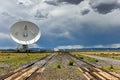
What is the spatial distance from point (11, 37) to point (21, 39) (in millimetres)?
5902

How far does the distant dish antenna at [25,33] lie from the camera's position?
4786 inches

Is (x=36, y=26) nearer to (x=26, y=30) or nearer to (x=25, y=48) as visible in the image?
(x=26, y=30)

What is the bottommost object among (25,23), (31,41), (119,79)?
(119,79)

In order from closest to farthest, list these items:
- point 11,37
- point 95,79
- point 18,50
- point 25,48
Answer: point 95,79 < point 11,37 < point 25,48 < point 18,50

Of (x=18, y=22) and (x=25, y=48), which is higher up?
(x=18, y=22)

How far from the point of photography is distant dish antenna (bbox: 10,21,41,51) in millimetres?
121562

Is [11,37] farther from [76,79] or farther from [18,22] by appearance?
[76,79]

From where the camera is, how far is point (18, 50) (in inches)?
5448

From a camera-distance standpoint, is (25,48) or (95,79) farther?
(25,48)

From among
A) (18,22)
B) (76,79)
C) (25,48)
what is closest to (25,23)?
(18,22)

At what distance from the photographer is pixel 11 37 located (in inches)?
4692

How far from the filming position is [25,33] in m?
123

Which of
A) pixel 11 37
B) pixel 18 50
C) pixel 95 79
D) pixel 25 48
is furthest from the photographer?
pixel 18 50

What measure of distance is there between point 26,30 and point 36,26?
4.70 metres
